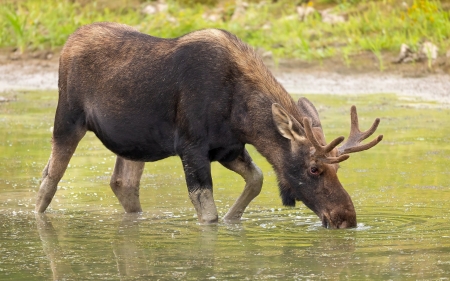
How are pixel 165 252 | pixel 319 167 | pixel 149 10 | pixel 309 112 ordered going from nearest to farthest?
1. pixel 165 252
2. pixel 319 167
3. pixel 309 112
4. pixel 149 10

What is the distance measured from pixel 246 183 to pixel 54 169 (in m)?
1.90

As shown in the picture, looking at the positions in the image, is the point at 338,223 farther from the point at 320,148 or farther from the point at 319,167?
the point at 320,148

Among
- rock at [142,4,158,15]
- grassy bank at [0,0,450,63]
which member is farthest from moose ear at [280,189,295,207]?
rock at [142,4,158,15]

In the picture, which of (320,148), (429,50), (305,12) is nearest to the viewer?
(320,148)

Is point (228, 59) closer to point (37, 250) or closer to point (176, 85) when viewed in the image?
point (176, 85)

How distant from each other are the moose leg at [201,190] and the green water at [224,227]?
12cm

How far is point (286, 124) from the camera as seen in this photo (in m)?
8.38

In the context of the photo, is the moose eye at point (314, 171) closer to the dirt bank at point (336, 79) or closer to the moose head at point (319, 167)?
the moose head at point (319, 167)

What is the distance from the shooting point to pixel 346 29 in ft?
63.1

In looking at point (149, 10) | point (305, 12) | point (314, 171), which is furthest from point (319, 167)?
point (149, 10)

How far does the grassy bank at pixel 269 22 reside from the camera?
1856 cm

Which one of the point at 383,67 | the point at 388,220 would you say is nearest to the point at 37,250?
the point at 388,220

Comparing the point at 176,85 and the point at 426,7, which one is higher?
the point at 176,85

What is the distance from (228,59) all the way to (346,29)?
10.8m
